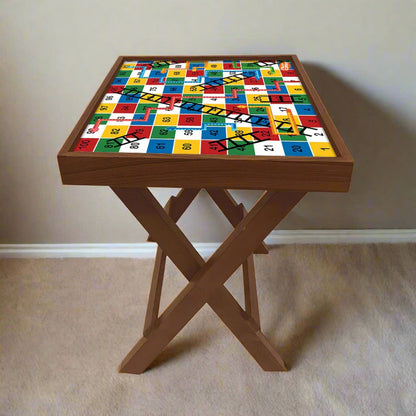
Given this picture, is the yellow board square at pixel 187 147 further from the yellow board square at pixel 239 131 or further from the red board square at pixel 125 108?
the red board square at pixel 125 108

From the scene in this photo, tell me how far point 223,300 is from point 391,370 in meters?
0.55

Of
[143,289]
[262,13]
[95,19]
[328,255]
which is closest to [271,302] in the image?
[328,255]

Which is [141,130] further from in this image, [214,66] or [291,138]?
→ [214,66]

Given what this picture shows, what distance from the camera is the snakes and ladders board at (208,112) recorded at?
84cm

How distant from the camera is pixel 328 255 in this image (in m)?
1.62

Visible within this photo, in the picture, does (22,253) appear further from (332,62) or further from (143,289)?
(332,62)

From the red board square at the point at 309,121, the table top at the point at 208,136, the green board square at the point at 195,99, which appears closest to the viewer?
the table top at the point at 208,136

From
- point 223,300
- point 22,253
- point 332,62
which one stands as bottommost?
point 22,253

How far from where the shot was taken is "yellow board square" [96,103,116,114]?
97cm

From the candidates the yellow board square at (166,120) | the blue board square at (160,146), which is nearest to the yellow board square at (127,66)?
the yellow board square at (166,120)

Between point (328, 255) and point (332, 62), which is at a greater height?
point (332, 62)

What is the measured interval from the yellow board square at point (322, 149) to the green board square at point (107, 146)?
1.27 feet

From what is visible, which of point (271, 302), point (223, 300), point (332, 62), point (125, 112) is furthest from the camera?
point (271, 302)

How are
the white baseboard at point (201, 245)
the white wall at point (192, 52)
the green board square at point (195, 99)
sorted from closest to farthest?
the green board square at point (195, 99) → the white wall at point (192, 52) → the white baseboard at point (201, 245)
